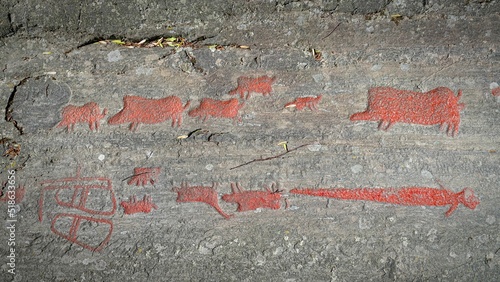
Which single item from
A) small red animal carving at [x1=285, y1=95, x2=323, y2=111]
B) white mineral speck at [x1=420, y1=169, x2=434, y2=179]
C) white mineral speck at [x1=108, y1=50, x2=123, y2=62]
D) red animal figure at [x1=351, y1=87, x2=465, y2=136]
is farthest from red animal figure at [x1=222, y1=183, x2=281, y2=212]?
white mineral speck at [x1=108, y1=50, x2=123, y2=62]

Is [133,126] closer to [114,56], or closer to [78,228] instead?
[114,56]

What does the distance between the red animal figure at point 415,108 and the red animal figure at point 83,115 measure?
1509mm

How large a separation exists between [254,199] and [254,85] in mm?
686

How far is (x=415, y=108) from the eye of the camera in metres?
2.33

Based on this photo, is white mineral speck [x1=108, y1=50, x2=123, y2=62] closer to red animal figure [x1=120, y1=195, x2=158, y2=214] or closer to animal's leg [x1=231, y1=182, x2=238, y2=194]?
red animal figure [x1=120, y1=195, x2=158, y2=214]

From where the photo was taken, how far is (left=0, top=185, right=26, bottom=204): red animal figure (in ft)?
7.38

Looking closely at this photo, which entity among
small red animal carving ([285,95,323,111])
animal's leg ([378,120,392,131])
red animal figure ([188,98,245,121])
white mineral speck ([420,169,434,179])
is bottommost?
white mineral speck ([420,169,434,179])

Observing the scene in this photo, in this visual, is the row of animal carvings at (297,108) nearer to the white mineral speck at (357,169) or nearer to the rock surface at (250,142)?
the rock surface at (250,142)

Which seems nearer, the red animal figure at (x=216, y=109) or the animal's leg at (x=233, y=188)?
the animal's leg at (x=233, y=188)

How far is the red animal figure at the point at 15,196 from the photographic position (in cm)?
225

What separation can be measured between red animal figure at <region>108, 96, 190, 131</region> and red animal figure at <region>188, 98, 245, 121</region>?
8 cm

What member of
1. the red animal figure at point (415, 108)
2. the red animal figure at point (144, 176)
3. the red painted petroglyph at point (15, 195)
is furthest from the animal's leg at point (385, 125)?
the red painted petroglyph at point (15, 195)

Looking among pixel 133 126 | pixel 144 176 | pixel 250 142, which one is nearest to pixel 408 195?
pixel 250 142

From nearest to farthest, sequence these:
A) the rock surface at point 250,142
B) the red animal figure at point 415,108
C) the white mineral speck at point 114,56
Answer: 1. the rock surface at point 250,142
2. the red animal figure at point 415,108
3. the white mineral speck at point 114,56
